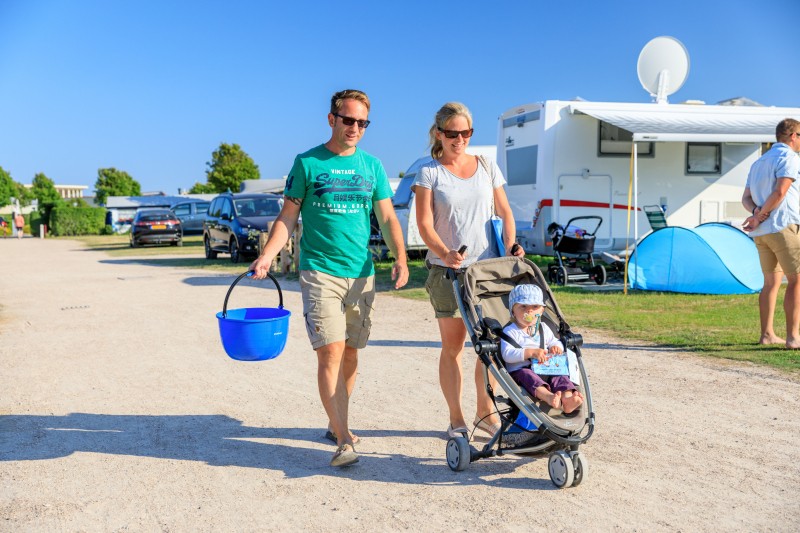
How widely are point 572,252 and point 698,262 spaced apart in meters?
2.05

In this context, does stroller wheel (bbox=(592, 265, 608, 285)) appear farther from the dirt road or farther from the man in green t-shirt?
the man in green t-shirt

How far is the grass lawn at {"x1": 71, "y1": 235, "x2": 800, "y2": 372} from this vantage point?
744 cm

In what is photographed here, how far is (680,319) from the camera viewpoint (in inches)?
370

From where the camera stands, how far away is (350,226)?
15.1ft

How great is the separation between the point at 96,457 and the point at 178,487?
2.67 feet

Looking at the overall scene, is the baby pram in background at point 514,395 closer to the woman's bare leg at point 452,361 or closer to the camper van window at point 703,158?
the woman's bare leg at point 452,361

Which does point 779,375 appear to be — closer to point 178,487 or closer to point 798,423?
point 798,423

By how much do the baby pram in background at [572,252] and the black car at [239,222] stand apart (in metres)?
7.82

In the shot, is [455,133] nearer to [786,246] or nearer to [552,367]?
[552,367]

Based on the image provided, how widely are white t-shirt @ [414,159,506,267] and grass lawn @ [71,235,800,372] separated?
3375 millimetres

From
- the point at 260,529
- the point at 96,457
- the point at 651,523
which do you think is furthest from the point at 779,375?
the point at 96,457

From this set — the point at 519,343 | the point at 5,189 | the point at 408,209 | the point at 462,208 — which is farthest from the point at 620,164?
the point at 5,189

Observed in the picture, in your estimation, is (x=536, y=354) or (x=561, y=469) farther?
(x=536, y=354)

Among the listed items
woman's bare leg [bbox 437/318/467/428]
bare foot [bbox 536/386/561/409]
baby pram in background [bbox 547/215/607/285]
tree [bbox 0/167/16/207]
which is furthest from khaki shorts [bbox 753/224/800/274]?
tree [bbox 0/167/16/207]
